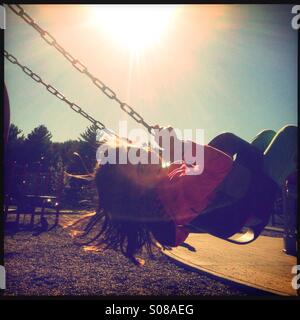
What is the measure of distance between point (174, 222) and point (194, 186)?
253 millimetres

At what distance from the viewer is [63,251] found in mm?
6199

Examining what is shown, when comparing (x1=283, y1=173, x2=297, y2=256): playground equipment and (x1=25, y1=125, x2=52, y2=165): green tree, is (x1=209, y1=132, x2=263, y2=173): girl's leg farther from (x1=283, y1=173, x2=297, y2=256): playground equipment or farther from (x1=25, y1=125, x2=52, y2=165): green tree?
(x1=25, y1=125, x2=52, y2=165): green tree

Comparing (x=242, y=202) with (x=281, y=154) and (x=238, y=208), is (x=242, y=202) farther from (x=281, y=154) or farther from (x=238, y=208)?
(x=281, y=154)

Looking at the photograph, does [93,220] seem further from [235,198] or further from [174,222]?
[235,198]

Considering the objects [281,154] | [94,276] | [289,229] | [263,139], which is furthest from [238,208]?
[289,229]

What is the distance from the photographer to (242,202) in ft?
6.11

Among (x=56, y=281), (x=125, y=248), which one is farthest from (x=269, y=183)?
(x=56, y=281)

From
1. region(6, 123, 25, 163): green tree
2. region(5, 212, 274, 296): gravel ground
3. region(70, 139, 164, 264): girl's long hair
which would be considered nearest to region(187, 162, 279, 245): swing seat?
region(70, 139, 164, 264): girl's long hair

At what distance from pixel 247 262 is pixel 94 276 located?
267cm

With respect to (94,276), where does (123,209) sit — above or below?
above

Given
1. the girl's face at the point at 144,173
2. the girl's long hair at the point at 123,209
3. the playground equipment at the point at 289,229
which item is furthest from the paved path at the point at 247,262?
the girl's face at the point at 144,173

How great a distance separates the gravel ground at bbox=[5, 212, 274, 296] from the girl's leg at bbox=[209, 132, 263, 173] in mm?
1914

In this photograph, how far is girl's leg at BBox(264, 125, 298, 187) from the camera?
188 cm

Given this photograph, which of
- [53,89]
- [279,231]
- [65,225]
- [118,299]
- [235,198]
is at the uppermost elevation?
[53,89]
